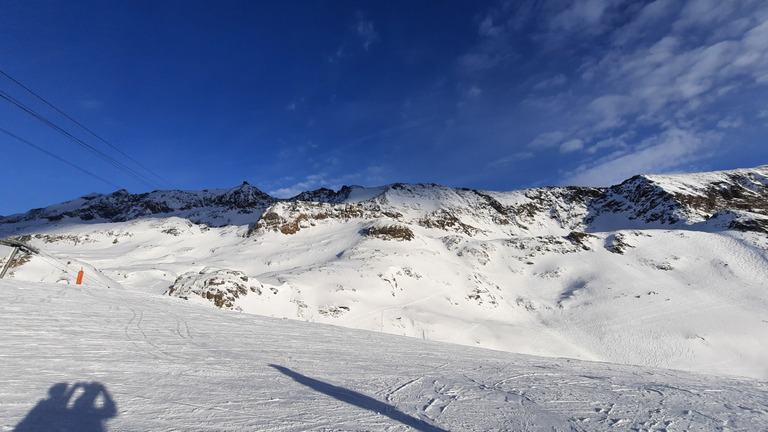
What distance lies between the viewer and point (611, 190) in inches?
4619

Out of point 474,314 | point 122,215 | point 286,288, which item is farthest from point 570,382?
point 122,215

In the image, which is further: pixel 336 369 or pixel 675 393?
pixel 336 369

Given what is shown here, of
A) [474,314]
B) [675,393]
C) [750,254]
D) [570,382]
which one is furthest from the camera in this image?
[750,254]

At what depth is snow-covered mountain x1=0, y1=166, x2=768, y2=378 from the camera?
33.1 meters

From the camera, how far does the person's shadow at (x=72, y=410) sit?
321 cm

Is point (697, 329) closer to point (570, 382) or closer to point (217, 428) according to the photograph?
point (570, 382)

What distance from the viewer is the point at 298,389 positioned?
5043 mm

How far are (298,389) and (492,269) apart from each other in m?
58.6

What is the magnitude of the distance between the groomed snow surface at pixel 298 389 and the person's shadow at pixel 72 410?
16 mm

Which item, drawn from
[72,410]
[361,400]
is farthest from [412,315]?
[72,410]

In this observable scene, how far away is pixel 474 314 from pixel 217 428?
1643 inches

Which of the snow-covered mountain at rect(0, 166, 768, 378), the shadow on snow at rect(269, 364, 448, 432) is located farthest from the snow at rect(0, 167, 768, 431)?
the snow-covered mountain at rect(0, 166, 768, 378)

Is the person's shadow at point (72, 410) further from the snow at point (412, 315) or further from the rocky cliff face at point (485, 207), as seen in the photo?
the rocky cliff face at point (485, 207)

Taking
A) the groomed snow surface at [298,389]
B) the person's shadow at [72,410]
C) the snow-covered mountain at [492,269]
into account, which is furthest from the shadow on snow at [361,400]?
the snow-covered mountain at [492,269]
